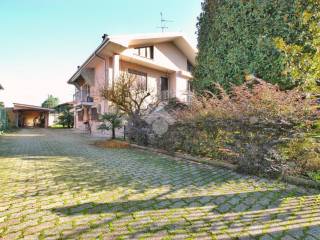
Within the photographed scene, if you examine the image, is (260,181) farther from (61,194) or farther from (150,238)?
(61,194)

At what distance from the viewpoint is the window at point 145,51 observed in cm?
1695

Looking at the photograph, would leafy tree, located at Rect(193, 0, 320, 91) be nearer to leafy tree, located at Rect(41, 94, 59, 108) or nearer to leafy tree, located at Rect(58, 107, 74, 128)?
leafy tree, located at Rect(58, 107, 74, 128)

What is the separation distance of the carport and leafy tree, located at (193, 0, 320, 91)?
28.3 metres

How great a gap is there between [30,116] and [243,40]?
40126 millimetres

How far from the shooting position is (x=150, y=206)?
3430 mm

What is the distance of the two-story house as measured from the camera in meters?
15.0

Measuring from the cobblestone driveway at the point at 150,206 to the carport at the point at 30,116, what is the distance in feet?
101

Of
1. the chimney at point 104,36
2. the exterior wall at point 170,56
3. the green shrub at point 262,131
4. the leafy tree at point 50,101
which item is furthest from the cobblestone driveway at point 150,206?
the leafy tree at point 50,101

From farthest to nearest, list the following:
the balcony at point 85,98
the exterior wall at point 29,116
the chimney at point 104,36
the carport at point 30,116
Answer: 1. the exterior wall at point 29,116
2. the carport at point 30,116
3. the balcony at point 85,98
4. the chimney at point 104,36

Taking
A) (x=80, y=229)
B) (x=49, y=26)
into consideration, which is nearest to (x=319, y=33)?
(x=80, y=229)

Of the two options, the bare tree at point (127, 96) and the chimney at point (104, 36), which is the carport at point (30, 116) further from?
the bare tree at point (127, 96)

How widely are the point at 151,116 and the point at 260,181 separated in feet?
22.1

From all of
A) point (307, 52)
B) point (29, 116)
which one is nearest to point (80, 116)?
point (29, 116)

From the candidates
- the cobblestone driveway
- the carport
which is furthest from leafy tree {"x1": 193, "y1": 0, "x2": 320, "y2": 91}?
the carport
